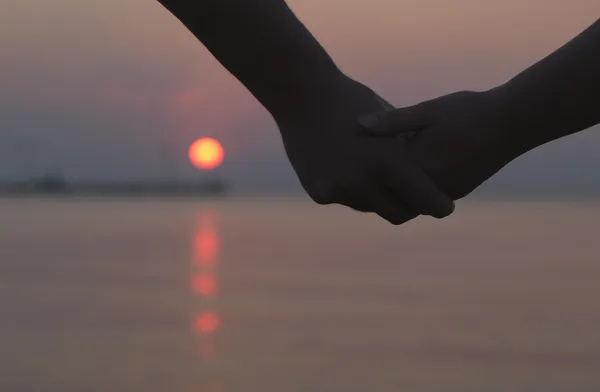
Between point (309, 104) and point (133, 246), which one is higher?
point (133, 246)

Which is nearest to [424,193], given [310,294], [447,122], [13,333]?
[447,122]

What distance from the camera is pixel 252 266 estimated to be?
1161 cm

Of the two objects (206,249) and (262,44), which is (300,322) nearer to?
(262,44)

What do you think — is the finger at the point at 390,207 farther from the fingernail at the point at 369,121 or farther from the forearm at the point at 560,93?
the forearm at the point at 560,93

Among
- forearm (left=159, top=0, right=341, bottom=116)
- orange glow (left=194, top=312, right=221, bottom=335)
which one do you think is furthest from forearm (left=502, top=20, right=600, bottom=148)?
orange glow (left=194, top=312, right=221, bottom=335)

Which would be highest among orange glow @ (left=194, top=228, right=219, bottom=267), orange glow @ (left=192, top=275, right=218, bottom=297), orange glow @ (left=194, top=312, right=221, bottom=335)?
orange glow @ (left=194, top=228, right=219, bottom=267)

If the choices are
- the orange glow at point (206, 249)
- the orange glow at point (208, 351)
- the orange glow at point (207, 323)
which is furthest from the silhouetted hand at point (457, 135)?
the orange glow at point (206, 249)

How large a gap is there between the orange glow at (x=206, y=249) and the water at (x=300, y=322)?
0.08m

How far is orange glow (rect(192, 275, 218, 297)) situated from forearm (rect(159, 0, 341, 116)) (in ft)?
21.5

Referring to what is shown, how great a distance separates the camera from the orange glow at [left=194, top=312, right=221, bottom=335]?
645 cm

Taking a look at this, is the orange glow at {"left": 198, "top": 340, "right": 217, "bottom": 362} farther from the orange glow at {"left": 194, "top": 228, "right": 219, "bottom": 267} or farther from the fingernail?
the orange glow at {"left": 194, "top": 228, "right": 219, "bottom": 267}

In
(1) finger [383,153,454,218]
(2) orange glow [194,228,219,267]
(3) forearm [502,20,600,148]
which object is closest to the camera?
(3) forearm [502,20,600,148]

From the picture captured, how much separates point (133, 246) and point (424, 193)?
1398 cm

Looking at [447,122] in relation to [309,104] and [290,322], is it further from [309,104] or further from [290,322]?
[290,322]
